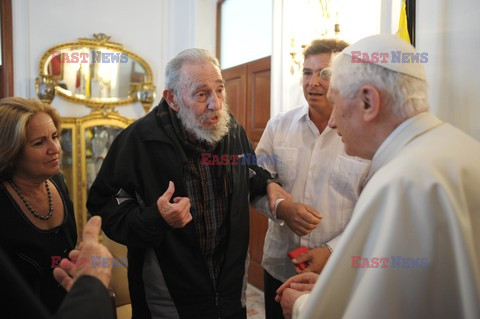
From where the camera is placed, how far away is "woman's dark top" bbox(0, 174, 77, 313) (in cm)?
156

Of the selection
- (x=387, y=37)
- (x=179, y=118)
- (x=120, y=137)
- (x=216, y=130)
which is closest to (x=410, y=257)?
(x=387, y=37)

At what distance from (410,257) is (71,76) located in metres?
4.90

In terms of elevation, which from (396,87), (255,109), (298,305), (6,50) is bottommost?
(298,305)

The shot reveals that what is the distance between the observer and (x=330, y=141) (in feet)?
6.45

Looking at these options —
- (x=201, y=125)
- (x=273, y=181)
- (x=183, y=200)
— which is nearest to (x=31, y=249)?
(x=183, y=200)

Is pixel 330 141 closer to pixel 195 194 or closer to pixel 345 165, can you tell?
pixel 345 165

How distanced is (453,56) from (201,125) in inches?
55.5

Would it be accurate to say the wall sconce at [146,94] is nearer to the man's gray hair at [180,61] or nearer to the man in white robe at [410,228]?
the man's gray hair at [180,61]

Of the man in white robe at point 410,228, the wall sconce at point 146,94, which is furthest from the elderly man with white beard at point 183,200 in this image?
the wall sconce at point 146,94

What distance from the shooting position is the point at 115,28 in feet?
17.0

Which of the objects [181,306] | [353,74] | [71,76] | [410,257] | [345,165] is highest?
[71,76]

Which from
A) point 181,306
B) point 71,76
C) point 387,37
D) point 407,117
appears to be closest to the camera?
point 407,117

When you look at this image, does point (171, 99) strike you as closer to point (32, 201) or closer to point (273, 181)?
point (273, 181)

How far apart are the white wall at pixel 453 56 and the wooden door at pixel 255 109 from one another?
2236 mm
